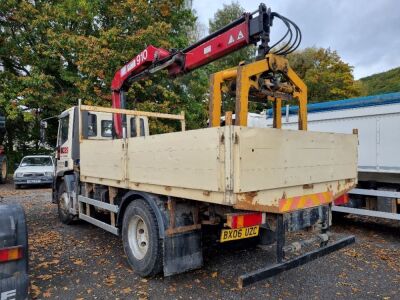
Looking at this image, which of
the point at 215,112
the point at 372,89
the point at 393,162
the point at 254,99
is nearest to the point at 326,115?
the point at 393,162

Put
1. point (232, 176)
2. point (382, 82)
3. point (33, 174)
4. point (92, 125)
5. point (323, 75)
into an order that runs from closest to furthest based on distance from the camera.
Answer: point (232, 176) < point (92, 125) < point (33, 174) < point (323, 75) < point (382, 82)

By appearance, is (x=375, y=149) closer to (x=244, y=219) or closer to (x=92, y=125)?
(x=244, y=219)

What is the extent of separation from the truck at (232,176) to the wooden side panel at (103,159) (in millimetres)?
17

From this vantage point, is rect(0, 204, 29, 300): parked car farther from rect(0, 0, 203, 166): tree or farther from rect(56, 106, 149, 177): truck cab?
rect(0, 0, 203, 166): tree

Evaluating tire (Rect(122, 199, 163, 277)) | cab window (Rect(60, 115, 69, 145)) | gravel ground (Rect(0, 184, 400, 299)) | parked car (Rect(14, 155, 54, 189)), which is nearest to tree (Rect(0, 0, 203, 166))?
parked car (Rect(14, 155, 54, 189))

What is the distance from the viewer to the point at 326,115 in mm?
7199

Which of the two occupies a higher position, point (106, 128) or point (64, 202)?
point (106, 128)

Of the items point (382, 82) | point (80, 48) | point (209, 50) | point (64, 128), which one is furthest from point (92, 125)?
point (382, 82)

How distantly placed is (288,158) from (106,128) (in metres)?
4.92

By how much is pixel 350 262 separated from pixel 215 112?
3.07 meters

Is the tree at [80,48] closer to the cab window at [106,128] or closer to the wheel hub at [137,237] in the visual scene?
the cab window at [106,128]

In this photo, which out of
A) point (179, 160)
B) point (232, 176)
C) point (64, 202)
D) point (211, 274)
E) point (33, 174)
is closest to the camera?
point (232, 176)

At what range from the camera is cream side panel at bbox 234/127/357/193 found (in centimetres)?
311

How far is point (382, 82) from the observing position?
37.1 m
